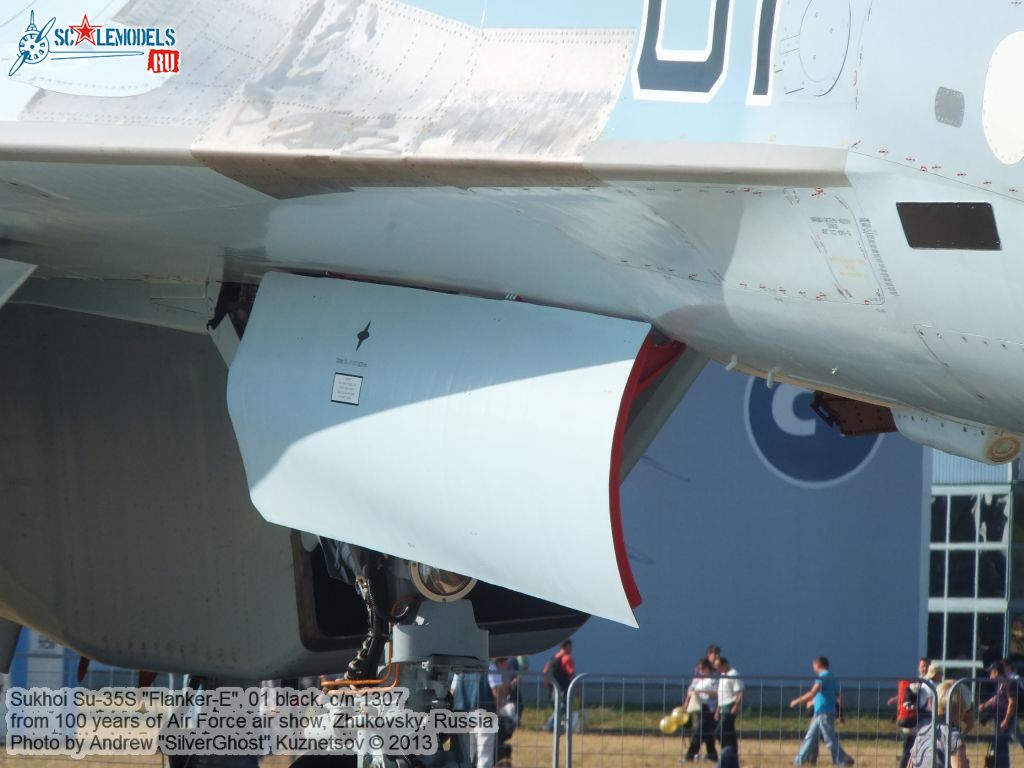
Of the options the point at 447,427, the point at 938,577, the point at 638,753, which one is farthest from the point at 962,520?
the point at 447,427

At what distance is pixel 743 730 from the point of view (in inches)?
501

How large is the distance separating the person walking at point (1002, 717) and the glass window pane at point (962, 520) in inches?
411

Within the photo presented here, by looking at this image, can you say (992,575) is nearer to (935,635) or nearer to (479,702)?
(935,635)

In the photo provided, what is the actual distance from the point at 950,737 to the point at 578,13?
693 centimetres

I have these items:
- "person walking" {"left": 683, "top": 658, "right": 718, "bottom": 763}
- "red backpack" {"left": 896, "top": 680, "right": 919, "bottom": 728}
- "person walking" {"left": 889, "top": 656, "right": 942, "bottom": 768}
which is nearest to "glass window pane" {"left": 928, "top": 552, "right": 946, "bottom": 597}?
"person walking" {"left": 683, "top": 658, "right": 718, "bottom": 763}

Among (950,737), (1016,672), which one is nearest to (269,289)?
(950,737)

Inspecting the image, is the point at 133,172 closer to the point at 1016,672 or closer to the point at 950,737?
the point at 950,737

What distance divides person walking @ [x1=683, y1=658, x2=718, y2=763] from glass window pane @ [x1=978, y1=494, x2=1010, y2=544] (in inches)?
359

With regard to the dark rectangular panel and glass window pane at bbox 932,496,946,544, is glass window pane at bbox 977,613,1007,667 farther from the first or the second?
the dark rectangular panel

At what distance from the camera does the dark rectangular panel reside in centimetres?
444

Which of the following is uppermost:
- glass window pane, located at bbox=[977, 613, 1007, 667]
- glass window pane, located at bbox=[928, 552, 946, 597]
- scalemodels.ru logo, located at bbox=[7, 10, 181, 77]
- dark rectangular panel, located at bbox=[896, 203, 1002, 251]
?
scalemodels.ru logo, located at bbox=[7, 10, 181, 77]

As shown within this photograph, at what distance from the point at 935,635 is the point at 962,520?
185cm

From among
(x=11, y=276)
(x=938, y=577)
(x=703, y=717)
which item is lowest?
(x=703, y=717)

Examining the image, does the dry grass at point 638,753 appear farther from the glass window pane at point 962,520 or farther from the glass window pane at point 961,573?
the glass window pane at point 962,520
